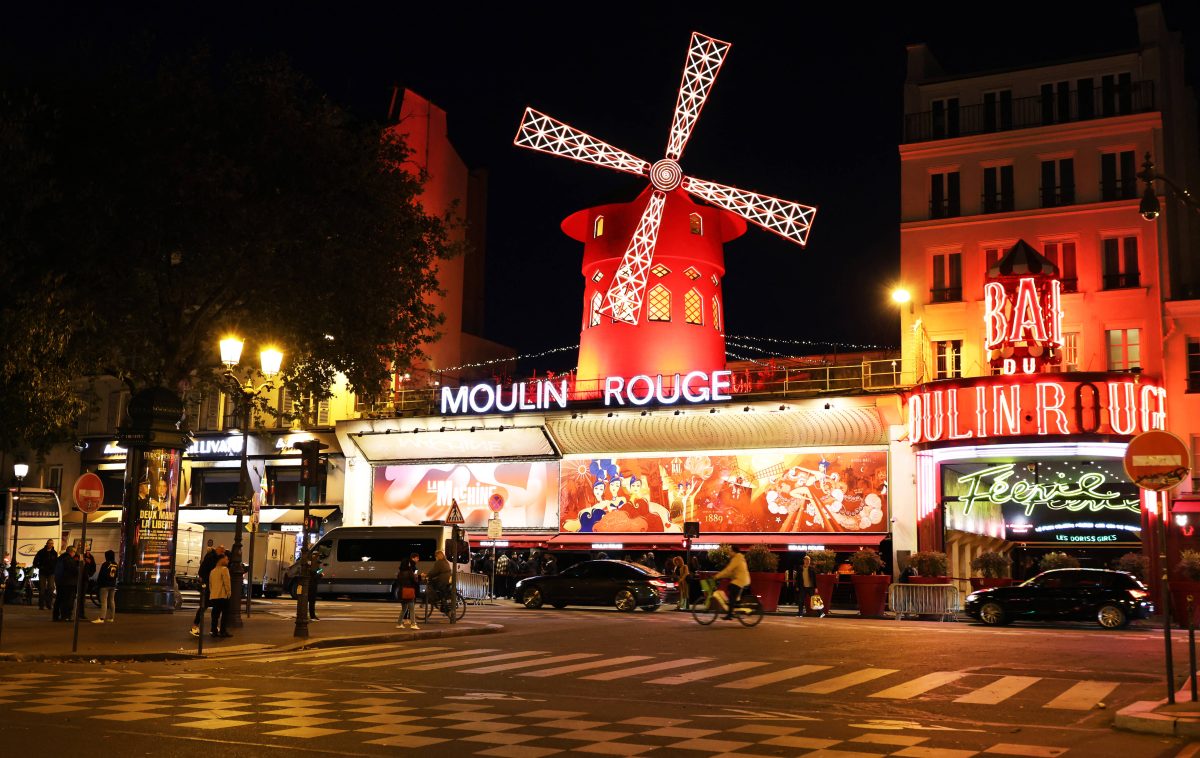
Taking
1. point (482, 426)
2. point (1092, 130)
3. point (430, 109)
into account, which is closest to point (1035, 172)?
point (1092, 130)

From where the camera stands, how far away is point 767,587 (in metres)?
30.2

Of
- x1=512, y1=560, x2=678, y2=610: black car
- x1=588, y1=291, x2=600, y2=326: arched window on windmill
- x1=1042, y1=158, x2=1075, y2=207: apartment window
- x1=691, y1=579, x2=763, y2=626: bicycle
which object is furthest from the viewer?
x1=588, y1=291, x2=600, y2=326: arched window on windmill

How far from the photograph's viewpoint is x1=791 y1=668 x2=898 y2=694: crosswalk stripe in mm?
13070

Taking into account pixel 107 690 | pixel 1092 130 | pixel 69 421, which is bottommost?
pixel 107 690

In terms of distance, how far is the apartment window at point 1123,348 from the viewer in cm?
3241

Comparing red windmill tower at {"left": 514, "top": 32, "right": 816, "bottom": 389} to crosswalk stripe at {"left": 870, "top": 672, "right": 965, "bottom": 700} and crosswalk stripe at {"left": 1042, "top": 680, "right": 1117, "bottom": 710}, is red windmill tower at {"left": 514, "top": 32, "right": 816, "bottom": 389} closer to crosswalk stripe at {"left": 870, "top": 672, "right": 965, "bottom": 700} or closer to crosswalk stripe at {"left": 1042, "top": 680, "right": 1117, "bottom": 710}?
crosswalk stripe at {"left": 870, "top": 672, "right": 965, "bottom": 700}

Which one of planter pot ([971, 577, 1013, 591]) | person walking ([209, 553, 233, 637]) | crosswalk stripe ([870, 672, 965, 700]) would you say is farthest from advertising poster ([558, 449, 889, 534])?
crosswalk stripe ([870, 672, 965, 700])

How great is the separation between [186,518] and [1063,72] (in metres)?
32.9

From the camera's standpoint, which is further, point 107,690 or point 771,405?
point 771,405

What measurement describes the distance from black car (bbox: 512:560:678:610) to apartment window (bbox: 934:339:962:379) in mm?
9938

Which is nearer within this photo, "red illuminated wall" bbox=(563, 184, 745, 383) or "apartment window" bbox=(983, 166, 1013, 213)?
"apartment window" bbox=(983, 166, 1013, 213)

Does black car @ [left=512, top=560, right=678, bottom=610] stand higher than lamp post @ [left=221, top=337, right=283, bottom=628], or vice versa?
lamp post @ [left=221, top=337, right=283, bottom=628]

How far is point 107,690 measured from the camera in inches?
480

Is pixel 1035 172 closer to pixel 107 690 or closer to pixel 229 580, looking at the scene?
pixel 229 580
